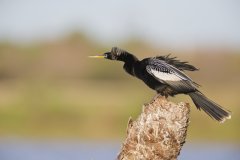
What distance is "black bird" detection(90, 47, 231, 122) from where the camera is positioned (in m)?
10.4

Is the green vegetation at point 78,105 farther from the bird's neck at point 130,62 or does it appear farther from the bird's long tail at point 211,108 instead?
the bird's long tail at point 211,108

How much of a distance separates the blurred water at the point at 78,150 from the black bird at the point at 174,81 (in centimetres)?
669

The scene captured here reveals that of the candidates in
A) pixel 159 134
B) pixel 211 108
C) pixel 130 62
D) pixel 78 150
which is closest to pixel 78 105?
pixel 78 150

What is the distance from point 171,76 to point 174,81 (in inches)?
3.4

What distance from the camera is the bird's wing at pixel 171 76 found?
33.9ft

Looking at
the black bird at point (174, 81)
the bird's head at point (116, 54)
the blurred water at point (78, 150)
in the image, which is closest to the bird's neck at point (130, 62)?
the bird's head at point (116, 54)

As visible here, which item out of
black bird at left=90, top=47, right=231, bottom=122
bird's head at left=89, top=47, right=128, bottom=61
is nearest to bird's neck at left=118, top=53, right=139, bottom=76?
bird's head at left=89, top=47, right=128, bottom=61

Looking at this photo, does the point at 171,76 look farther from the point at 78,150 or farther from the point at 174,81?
the point at 78,150

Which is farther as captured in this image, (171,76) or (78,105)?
(78,105)

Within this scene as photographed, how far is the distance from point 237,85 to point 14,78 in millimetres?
8745

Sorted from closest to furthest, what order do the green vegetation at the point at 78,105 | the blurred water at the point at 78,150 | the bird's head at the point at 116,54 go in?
1. the bird's head at the point at 116,54
2. the blurred water at the point at 78,150
3. the green vegetation at the point at 78,105

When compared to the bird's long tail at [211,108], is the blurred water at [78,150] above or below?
below

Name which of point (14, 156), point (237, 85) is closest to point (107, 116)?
point (14, 156)

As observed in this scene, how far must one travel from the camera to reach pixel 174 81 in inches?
409
